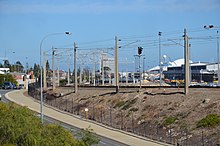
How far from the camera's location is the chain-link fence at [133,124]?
41.6 metres

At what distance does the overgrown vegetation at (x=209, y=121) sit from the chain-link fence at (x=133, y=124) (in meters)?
1.16

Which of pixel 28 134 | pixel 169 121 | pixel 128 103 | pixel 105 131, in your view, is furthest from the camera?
pixel 128 103

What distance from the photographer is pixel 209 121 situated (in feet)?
148

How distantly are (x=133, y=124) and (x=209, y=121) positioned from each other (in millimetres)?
11832

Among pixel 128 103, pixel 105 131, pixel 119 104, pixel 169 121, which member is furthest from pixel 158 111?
pixel 119 104

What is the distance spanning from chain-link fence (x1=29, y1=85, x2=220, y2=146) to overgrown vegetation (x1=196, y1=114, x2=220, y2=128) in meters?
1.16

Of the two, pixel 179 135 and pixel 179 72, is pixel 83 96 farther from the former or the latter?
pixel 179 72

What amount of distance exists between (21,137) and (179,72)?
498 feet

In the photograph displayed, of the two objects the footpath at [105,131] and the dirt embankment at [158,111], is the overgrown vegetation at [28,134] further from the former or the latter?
the footpath at [105,131]

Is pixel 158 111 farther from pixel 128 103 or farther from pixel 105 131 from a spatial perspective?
pixel 128 103

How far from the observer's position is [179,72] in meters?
167

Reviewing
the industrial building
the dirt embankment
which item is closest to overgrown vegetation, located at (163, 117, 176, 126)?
the dirt embankment

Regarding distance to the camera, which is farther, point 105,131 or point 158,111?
point 158,111

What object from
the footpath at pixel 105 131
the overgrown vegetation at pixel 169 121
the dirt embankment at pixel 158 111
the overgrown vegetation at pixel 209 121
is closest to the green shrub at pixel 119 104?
the dirt embankment at pixel 158 111
